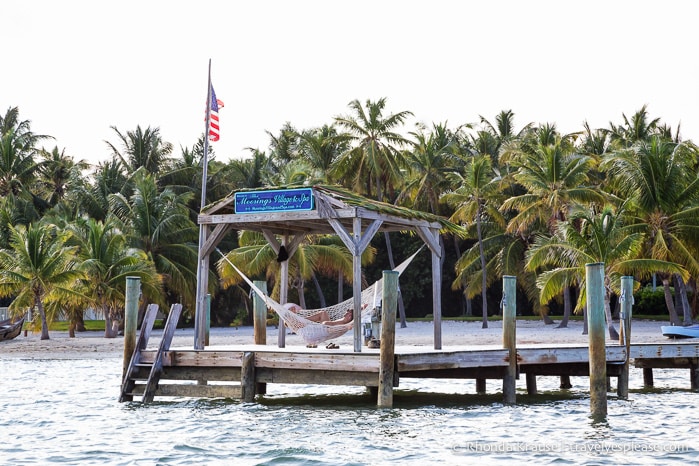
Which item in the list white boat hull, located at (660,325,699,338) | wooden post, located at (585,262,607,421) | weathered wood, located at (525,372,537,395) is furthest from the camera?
white boat hull, located at (660,325,699,338)

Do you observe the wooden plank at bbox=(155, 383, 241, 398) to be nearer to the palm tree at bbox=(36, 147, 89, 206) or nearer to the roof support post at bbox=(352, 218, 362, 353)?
the roof support post at bbox=(352, 218, 362, 353)

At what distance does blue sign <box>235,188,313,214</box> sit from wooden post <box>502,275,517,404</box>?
11.2ft

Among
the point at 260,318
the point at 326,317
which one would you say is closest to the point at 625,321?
the point at 326,317

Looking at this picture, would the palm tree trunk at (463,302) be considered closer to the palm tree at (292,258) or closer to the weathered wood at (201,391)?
the palm tree at (292,258)

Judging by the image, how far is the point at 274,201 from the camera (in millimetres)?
14453

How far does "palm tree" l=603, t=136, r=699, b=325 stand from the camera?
1117 inches

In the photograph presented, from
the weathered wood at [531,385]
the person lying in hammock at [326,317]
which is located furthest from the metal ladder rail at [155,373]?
the weathered wood at [531,385]

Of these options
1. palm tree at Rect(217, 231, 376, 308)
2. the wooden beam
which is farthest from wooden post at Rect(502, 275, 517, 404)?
palm tree at Rect(217, 231, 376, 308)

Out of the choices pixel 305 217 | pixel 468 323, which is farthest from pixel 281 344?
pixel 468 323

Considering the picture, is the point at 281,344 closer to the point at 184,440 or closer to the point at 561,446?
the point at 184,440

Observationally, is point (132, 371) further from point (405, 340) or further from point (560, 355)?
point (405, 340)

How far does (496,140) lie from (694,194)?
15.8 metres

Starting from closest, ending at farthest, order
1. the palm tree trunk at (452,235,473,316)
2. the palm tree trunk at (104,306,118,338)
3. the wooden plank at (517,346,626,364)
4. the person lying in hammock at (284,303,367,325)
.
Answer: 1. the person lying in hammock at (284,303,367,325)
2. the wooden plank at (517,346,626,364)
3. the palm tree trunk at (104,306,118,338)
4. the palm tree trunk at (452,235,473,316)

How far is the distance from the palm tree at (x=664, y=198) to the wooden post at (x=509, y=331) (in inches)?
597
